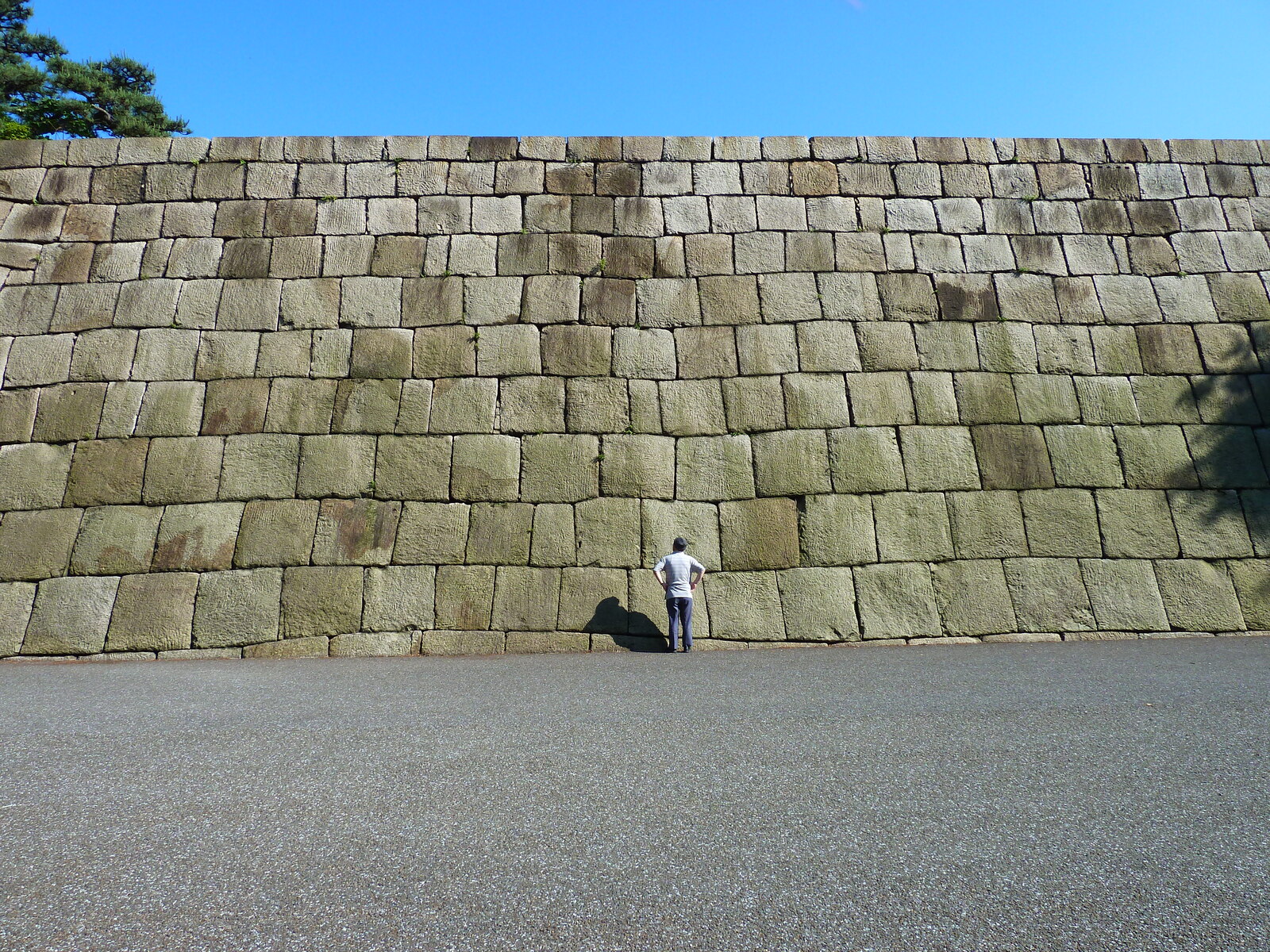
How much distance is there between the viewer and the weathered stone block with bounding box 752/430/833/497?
7.81m

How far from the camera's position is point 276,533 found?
24.7 ft

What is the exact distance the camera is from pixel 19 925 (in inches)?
85.7

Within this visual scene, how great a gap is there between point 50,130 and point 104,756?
830 inches

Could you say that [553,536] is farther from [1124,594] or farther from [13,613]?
[1124,594]

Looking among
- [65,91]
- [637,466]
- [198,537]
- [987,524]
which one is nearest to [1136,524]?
[987,524]

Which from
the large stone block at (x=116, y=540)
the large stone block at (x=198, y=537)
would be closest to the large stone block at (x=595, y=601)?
the large stone block at (x=198, y=537)

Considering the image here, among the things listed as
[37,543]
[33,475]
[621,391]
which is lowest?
[37,543]

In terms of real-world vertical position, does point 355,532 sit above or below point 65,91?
below

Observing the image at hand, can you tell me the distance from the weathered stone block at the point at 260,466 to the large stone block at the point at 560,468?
2520 millimetres

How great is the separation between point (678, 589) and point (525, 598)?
1586 mm

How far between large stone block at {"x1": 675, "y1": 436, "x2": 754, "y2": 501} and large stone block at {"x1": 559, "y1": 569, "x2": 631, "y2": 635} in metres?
1.23

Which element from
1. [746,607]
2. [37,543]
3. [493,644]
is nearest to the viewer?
[493,644]

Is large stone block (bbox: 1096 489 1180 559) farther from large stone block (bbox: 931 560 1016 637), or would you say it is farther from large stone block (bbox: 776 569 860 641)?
large stone block (bbox: 776 569 860 641)

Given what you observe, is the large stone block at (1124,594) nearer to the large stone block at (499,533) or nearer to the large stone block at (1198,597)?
the large stone block at (1198,597)
